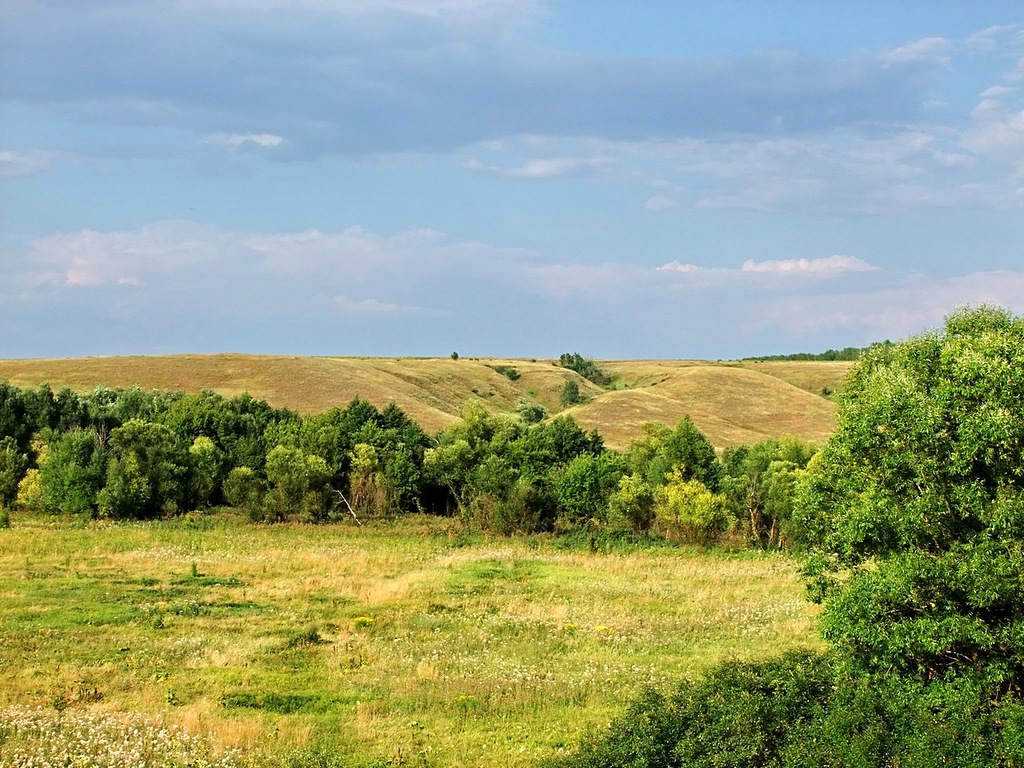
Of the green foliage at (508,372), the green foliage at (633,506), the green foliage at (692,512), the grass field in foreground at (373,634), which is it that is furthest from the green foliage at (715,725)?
the green foliage at (508,372)

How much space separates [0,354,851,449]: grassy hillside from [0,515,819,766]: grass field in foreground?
5898 cm

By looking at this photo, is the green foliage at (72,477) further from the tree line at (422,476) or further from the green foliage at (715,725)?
the green foliage at (715,725)

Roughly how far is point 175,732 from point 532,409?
10264cm

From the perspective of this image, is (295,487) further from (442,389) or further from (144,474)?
(442,389)

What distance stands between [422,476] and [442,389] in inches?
3051

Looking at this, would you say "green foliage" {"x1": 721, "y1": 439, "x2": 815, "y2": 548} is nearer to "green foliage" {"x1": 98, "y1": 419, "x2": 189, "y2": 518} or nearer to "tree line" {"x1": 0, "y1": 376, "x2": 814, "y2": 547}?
"tree line" {"x1": 0, "y1": 376, "x2": 814, "y2": 547}

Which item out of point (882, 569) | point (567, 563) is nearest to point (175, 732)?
point (882, 569)

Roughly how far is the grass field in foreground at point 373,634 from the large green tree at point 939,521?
6.34 m

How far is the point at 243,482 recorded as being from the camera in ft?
189

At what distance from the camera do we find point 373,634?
26.2 m

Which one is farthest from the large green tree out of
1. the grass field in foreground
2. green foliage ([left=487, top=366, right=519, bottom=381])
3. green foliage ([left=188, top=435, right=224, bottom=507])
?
green foliage ([left=487, top=366, right=519, bottom=381])

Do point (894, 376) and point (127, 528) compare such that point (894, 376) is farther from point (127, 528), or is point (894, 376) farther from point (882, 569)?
point (127, 528)

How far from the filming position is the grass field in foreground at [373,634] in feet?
60.5

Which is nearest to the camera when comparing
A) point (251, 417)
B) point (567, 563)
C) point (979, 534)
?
point (979, 534)
